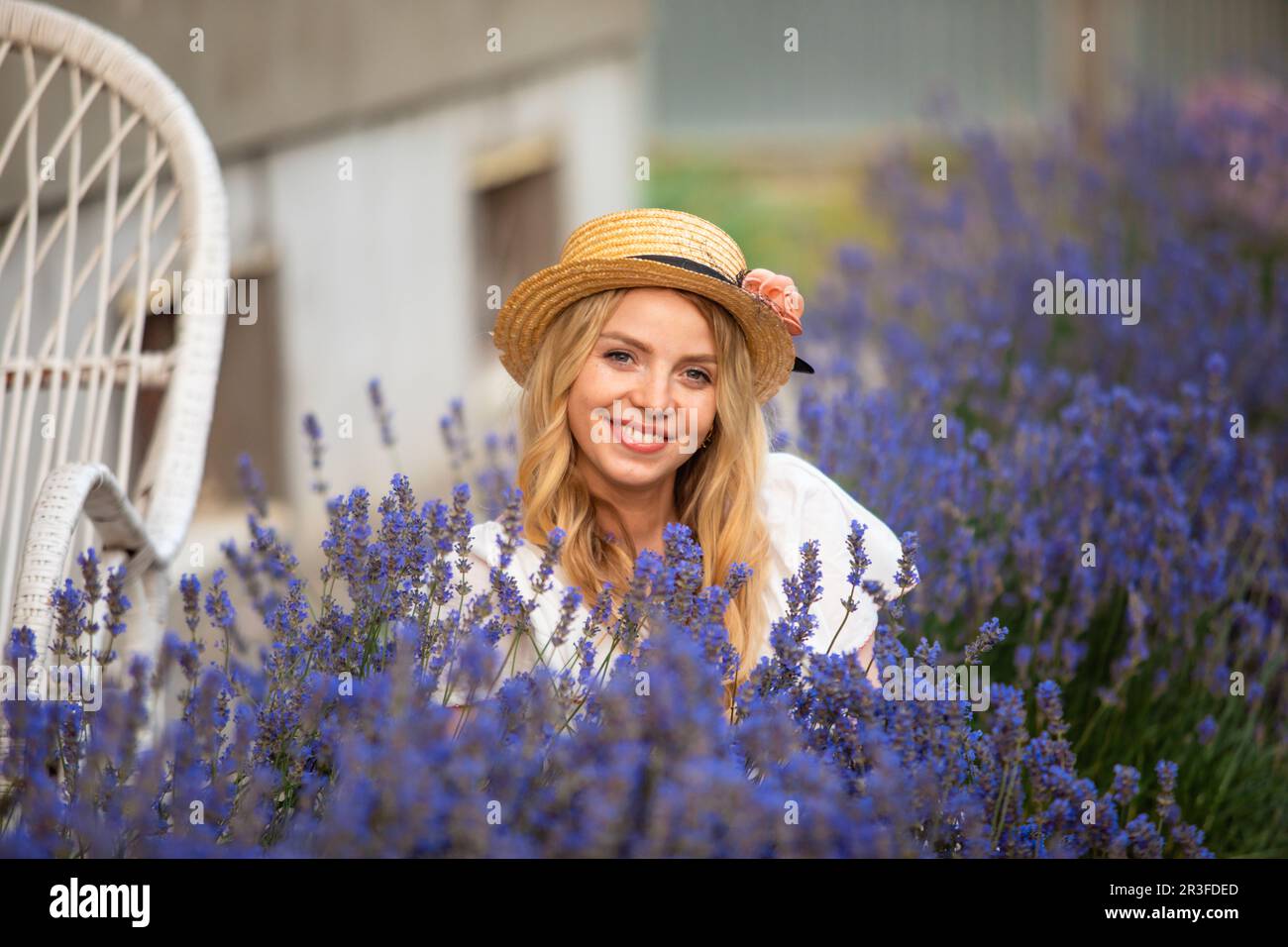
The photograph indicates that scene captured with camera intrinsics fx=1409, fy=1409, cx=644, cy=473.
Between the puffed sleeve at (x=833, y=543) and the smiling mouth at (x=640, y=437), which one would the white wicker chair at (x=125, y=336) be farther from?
the puffed sleeve at (x=833, y=543)

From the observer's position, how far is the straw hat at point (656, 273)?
176 centimetres

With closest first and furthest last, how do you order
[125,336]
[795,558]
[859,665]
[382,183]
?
[859,665], [795,558], [125,336], [382,183]

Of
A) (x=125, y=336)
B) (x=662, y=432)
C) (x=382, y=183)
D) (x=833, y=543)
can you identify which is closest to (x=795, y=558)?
(x=833, y=543)

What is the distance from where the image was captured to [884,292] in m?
4.57

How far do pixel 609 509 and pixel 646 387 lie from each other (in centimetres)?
22

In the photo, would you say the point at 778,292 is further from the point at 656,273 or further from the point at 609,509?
the point at 609,509

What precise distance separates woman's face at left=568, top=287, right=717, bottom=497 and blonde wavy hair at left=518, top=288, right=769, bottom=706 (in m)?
0.02

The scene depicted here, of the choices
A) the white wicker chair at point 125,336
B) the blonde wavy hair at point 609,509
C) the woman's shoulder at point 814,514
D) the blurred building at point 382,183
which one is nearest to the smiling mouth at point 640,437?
the blonde wavy hair at point 609,509

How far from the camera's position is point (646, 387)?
5.88 feet

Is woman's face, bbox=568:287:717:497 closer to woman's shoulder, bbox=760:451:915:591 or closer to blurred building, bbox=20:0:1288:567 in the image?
woman's shoulder, bbox=760:451:915:591

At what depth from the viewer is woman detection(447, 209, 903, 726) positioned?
179 centimetres

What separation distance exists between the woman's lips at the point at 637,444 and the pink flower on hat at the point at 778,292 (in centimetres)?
24
